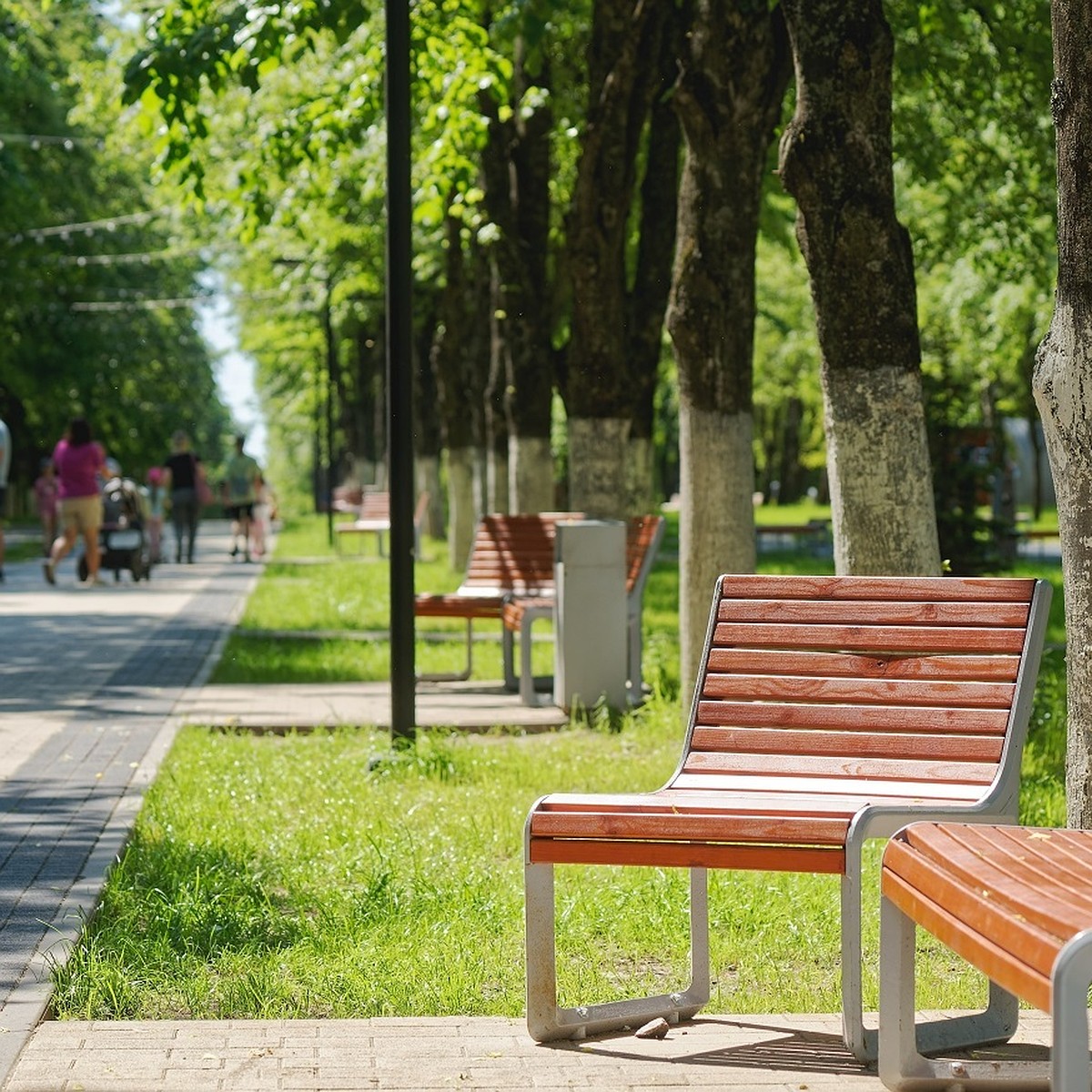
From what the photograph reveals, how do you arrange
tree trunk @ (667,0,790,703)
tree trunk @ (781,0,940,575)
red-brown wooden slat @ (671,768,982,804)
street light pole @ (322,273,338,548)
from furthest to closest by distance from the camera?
street light pole @ (322,273,338,548), tree trunk @ (667,0,790,703), tree trunk @ (781,0,940,575), red-brown wooden slat @ (671,768,982,804)

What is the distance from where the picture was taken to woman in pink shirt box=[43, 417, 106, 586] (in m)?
24.5

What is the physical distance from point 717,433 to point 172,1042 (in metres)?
6.41

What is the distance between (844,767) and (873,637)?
12.9 inches

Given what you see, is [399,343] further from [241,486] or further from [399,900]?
[241,486]

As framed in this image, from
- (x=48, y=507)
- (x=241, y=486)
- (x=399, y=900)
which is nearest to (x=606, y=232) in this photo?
(x=399, y=900)

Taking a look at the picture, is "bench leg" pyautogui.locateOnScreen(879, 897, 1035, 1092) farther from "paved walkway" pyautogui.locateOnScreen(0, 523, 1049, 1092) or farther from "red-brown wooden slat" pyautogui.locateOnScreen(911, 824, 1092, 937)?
"red-brown wooden slat" pyautogui.locateOnScreen(911, 824, 1092, 937)

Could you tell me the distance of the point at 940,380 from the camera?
2183 cm

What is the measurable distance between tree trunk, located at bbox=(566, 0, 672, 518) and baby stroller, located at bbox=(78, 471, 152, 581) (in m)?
12.0

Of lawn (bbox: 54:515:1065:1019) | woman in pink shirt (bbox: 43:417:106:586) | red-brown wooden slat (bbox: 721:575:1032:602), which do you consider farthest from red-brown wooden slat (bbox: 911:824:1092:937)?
woman in pink shirt (bbox: 43:417:106:586)

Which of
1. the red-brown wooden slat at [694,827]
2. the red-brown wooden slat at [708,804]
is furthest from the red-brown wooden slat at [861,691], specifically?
the red-brown wooden slat at [694,827]

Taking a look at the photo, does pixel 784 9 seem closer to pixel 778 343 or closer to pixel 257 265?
pixel 257 265

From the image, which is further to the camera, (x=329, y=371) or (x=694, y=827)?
(x=329, y=371)

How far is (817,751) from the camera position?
5289mm

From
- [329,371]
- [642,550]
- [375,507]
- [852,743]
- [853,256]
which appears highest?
[329,371]
